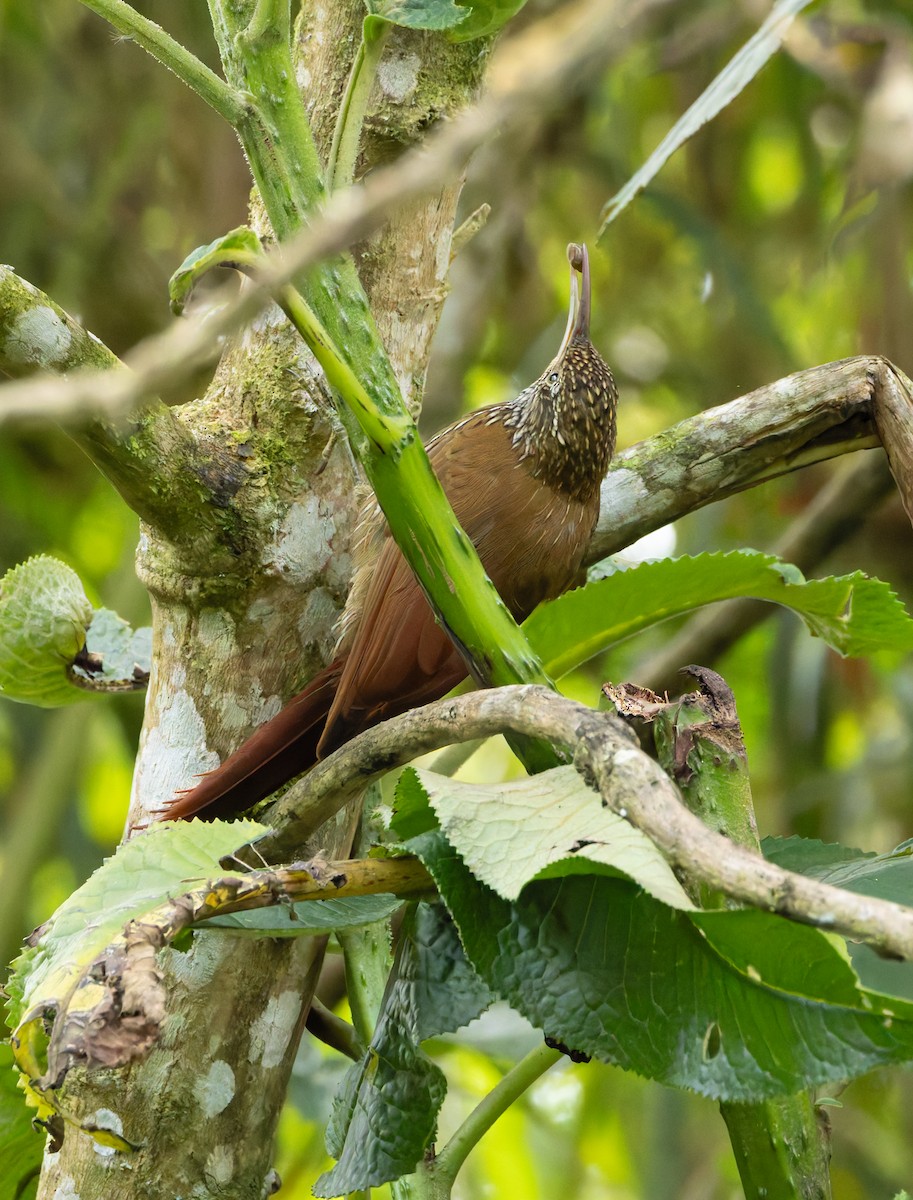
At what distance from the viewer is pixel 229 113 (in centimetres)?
97

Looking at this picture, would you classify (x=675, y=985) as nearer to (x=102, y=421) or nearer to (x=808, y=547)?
(x=102, y=421)

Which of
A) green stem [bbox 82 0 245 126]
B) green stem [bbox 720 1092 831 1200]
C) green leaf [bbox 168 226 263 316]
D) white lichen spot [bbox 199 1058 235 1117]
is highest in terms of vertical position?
green stem [bbox 82 0 245 126]

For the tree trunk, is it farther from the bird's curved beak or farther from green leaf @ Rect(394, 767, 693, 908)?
green leaf @ Rect(394, 767, 693, 908)

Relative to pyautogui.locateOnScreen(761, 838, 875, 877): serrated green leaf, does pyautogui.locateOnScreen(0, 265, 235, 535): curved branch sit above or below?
above

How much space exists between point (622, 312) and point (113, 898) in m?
3.26

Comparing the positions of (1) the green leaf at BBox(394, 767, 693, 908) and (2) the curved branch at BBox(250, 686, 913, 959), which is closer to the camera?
(2) the curved branch at BBox(250, 686, 913, 959)

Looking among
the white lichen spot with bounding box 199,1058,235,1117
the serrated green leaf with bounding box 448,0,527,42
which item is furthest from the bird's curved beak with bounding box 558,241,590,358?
the white lichen spot with bounding box 199,1058,235,1117

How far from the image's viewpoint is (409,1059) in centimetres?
104

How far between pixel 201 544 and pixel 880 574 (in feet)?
7.41

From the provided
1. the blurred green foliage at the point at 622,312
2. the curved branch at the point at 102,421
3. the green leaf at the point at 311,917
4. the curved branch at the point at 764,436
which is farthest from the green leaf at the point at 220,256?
the blurred green foliage at the point at 622,312

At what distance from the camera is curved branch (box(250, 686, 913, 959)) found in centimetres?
66

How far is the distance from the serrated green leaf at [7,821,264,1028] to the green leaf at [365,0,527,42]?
25.5 inches

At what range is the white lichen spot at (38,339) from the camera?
1106 millimetres

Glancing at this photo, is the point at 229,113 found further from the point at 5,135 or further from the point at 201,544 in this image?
the point at 5,135
